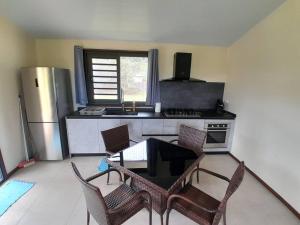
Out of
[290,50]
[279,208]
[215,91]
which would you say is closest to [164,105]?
[215,91]

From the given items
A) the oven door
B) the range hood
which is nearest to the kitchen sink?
the range hood

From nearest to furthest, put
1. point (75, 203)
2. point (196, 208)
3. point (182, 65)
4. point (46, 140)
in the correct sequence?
point (196, 208) < point (75, 203) < point (46, 140) < point (182, 65)

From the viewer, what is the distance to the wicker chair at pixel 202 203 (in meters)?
1.27

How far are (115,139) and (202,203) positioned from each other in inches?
53.4

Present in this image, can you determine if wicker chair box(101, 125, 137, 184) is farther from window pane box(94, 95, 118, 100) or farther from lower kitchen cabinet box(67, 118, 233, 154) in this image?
window pane box(94, 95, 118, 100)

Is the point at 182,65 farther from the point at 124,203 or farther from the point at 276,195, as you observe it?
the point at 124,203

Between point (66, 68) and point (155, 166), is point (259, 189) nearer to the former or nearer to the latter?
point (155, 166)

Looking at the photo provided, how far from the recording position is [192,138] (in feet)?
7.79

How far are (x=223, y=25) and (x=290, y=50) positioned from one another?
105 centimetres

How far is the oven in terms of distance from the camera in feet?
10.5

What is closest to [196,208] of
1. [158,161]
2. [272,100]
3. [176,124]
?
[158,161]

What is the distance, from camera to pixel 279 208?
2.08 metres

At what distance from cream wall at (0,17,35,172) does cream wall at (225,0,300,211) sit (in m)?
3.75

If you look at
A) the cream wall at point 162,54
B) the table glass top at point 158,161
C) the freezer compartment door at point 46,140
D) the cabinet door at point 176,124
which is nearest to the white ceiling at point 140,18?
the cream wall at point 162,54
